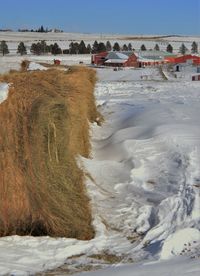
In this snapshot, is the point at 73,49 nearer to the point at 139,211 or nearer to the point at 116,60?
the point at 116,60

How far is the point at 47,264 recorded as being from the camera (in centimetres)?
530

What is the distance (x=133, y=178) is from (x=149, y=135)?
307cm

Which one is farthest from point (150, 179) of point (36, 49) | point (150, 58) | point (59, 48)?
point (59, 48)

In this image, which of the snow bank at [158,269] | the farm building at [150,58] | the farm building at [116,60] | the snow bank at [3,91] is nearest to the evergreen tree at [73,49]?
the farm building at [150,58]

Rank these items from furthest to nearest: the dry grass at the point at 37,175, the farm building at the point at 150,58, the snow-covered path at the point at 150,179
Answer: the farm building at the point at 150,58 → the snow-covered path at the point at 150,179 → the dry grass at the point at 37,175

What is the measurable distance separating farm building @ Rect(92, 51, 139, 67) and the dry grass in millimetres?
98317

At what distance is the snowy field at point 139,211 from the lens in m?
5.25

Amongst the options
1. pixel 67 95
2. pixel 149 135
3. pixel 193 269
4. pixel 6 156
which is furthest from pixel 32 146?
pixel 149 135

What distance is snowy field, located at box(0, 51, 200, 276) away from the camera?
5.25 metres

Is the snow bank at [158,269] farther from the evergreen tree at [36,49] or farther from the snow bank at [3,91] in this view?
the evergreen tree at [36,49]

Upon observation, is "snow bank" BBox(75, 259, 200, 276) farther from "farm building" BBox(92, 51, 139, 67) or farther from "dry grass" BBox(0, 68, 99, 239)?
"farm building" BBox(92, 51, 139, 67)

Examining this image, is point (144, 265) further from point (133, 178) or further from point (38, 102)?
point (133, 178)

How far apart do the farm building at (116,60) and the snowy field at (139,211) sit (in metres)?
93.4

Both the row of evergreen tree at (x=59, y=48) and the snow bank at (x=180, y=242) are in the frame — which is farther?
the row of evergreen tree at (x=59, y=48)
